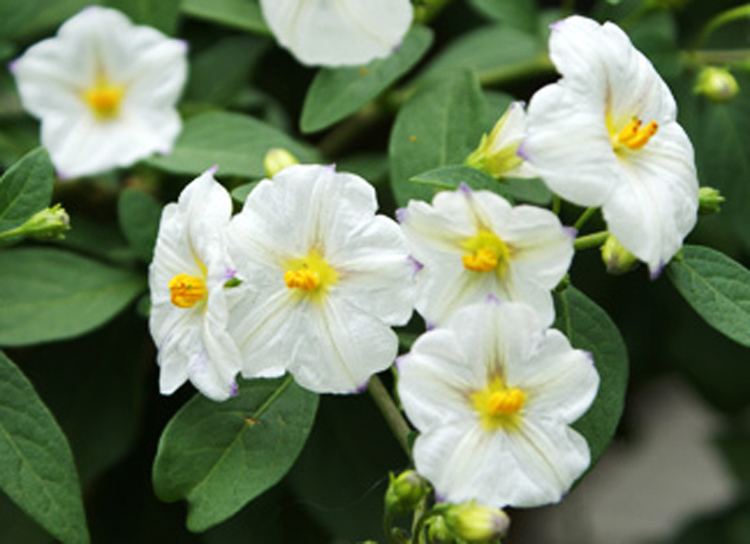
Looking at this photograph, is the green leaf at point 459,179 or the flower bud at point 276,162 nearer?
the green leaf at point 459,179

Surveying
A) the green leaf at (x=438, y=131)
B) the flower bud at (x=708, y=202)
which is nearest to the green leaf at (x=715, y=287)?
the flower bud at (x=708, y=202)

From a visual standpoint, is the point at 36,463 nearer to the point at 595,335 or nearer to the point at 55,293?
the point at 55,293

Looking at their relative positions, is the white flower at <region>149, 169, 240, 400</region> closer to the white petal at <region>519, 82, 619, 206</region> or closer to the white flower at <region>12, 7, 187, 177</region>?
the white petal at <region>519, 82, 619, 206</region>

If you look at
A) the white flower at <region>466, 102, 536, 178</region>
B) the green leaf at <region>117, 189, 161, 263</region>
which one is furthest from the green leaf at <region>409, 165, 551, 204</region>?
the green leaf at <region>117, 189, 161, 263</region>

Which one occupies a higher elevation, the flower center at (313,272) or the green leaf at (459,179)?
the green leaf at (459,179)

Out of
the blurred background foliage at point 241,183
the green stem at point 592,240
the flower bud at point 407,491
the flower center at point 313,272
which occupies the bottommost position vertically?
the blurred background foliage at point 241,183

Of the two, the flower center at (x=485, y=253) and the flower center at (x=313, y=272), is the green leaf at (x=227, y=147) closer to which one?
the flower center at (x=313, y=272)
